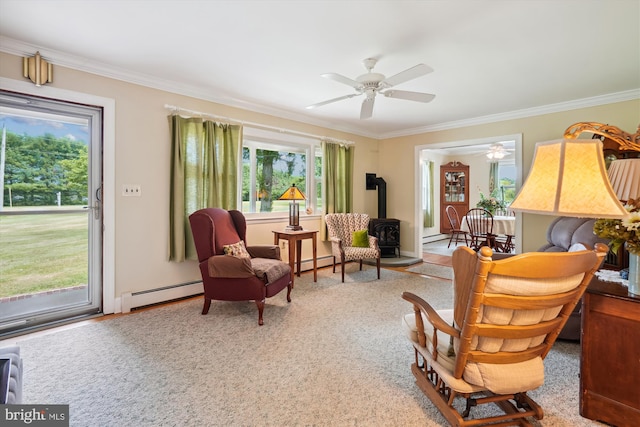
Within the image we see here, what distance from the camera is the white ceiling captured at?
212cm

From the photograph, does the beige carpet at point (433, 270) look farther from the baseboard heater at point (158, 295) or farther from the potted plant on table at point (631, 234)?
the baseboard heater at point (158, 295)

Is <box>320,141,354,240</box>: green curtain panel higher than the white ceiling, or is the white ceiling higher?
the white ceiling

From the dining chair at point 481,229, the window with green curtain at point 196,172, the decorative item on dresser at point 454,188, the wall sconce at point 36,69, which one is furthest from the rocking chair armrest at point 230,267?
the decorative item on dresser at point 454,188

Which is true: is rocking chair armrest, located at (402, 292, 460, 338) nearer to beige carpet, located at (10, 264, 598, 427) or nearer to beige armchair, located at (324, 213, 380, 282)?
beige carpet, located at (10, 264, 598, 427)

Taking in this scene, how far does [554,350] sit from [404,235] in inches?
143

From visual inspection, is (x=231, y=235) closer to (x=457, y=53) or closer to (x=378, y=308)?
(x=378, y=308)

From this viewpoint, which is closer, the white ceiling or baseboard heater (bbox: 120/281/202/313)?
the white ceiling

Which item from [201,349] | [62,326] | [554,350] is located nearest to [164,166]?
[62,326]

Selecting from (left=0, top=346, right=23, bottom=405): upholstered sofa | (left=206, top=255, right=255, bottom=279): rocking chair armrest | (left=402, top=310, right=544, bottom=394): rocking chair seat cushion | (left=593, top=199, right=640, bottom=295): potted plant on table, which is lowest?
(left=402, top=310, right=544, bottom=394): rocking chair seat cushion

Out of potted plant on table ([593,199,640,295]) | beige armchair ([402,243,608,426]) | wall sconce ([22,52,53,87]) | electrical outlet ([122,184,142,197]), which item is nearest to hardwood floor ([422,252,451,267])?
potted plant on table ([593,199,640,295])

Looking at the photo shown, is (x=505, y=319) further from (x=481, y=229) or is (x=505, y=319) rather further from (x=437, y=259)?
(x=481, y=229)

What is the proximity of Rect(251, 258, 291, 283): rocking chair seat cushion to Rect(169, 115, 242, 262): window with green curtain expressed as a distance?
93 cm

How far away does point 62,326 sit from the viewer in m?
2.83

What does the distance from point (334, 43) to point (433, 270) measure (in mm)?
3869
